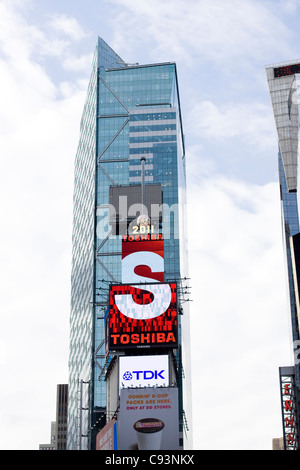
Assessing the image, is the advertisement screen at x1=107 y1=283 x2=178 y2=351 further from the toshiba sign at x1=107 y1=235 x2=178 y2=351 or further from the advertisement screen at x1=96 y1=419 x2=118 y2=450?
the advertisement screen at x1=96 y1=419 x2=118 y2=450

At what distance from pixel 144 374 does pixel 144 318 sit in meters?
5.54

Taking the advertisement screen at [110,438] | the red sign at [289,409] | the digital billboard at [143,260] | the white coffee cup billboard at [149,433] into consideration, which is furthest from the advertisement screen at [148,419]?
the red sign at [289,409]

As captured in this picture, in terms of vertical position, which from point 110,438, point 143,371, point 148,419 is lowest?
point 110,438

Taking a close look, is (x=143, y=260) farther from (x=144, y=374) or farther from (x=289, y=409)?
(x=289, y=409)

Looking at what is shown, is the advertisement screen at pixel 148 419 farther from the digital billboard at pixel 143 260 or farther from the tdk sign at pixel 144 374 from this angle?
the digital billboard at pixel 143 260

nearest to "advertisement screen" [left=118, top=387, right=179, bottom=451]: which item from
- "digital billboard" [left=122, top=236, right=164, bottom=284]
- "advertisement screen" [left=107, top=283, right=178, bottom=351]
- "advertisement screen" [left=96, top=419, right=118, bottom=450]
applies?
"advertisement screen" [left=96, top=419, right=118, bottom=450]

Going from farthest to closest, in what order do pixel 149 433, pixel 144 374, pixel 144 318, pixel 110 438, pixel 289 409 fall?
pixel 289 409 < pixel 144 318 < pixel 144 374 < pixel 110 438 < pixel 149 433

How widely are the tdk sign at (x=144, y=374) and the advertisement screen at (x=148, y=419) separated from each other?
6560mm

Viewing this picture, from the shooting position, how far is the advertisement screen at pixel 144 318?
72.2 m

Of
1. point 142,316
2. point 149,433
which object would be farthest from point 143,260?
point 149,433

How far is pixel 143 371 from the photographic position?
2793 inches

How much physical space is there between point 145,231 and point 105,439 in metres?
27.0

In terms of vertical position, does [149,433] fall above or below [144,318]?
below
